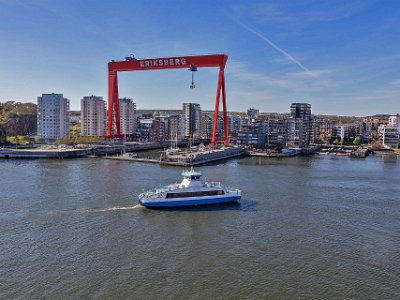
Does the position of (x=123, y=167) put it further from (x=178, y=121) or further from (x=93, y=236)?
(x=178, y=121)

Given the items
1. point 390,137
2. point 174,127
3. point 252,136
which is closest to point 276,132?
point 252,136

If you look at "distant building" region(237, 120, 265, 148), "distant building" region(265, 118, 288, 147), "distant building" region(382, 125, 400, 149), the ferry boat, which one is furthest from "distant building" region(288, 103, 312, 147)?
the ferry boat

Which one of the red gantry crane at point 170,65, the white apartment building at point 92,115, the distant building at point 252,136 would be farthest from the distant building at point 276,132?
the white apartment building at point 92,115

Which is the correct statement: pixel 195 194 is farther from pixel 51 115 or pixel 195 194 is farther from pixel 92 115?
pixel 92 115

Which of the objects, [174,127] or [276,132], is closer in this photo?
[276,132]

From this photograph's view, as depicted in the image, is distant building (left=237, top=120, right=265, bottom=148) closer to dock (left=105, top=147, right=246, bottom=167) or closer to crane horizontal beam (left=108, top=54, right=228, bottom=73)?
dock (left=105, top=147, right=246, bottom=167)

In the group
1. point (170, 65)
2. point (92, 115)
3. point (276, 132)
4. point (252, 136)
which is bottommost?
point (252, 136)

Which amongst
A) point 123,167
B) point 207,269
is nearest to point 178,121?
point 123,167

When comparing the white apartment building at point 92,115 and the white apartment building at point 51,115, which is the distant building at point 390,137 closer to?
the white apartment building at point 92,115
